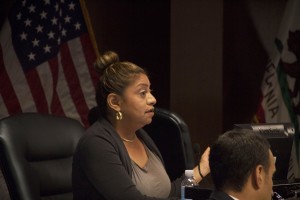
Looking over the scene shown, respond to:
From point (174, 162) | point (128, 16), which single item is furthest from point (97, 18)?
point (174, 162)

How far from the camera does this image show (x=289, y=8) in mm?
4297

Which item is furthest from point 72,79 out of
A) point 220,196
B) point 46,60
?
point 220,196

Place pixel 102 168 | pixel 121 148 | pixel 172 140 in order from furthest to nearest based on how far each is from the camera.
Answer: pixel 172 140
pixel 121 148
pixel 102 168

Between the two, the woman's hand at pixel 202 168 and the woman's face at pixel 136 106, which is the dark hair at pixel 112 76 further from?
the woman's hand at pixel 202 168

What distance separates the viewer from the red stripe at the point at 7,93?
401cm

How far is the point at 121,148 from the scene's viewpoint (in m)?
2.56

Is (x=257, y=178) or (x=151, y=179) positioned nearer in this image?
(x=257, y=178)

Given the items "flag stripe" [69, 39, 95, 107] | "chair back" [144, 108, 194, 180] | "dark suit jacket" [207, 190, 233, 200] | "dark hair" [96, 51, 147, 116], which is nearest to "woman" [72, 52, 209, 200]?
"dark hair" [96, 51, 147, 116]

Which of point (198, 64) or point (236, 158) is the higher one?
point (236, 158)

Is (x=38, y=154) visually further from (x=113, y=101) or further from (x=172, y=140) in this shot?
(x=172, y=140)

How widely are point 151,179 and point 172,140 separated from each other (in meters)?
0.35

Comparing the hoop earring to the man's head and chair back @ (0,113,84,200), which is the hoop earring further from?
the man's head

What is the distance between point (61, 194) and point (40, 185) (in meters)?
0.14

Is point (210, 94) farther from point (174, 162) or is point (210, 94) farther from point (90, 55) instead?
point (174, 162)
